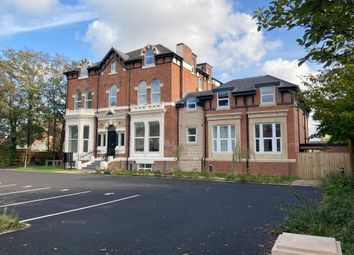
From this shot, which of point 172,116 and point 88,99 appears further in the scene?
point 88,99

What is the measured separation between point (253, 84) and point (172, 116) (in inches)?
302

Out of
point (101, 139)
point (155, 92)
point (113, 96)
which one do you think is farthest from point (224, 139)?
point (101, 139)

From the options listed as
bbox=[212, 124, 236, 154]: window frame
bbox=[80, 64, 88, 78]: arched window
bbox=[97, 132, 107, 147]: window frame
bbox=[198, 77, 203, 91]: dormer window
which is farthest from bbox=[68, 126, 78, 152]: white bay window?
bbox=[212, 124, 236, 154]: window frame

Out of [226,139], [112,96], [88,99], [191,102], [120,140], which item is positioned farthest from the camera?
[88,99]

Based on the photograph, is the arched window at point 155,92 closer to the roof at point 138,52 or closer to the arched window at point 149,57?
the arched window at point 149,57

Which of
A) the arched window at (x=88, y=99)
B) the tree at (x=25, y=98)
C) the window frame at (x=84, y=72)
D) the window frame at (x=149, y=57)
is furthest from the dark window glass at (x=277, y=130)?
the tree at (x=25, y=98)

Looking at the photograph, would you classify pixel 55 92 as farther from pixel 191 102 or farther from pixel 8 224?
pixel 8 224

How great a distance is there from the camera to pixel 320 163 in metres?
20.8

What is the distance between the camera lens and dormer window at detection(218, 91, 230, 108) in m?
25.3

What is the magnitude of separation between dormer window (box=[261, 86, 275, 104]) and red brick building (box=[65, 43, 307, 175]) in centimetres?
8

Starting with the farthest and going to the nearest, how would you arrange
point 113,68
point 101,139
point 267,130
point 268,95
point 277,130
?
point 113,68, point 101,139, point 268,95, point 267,130, point 277,130

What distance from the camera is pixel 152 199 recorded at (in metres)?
11.4

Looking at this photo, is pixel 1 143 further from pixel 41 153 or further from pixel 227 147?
pixel 227 147

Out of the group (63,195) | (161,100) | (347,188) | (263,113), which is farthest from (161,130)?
(347,188)
